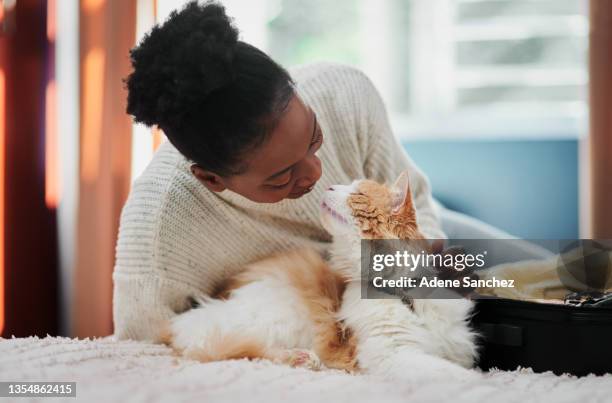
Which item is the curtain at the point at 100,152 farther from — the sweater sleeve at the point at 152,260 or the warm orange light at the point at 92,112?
the sweater sleeve at the point at 152,260

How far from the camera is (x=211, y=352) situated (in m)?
0.88

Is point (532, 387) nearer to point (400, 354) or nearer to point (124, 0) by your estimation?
point (400, 354)

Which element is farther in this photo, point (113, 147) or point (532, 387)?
point (113, 147)

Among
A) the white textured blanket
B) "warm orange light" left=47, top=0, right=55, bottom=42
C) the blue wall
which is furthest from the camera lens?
the blue wall

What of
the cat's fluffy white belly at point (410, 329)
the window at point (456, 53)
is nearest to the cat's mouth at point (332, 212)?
the cat's fluffy white belly at point (410, 329)

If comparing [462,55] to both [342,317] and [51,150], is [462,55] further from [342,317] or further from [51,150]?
[342,317]

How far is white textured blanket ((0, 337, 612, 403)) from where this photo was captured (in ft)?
2.17

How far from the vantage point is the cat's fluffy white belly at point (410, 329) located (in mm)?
812

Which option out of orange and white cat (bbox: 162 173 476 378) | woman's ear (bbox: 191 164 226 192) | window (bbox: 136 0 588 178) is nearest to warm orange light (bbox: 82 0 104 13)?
window (bbox: 136 0 588 178)

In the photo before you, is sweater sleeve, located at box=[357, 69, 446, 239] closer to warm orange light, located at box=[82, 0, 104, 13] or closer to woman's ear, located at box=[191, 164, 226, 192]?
woman's ear, located at box=[191, 164, 226, 192]

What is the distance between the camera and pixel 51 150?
185cm

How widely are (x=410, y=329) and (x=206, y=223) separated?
1.30 ft

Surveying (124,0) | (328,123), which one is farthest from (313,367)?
(124,0)

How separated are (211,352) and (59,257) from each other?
4.02 feet
